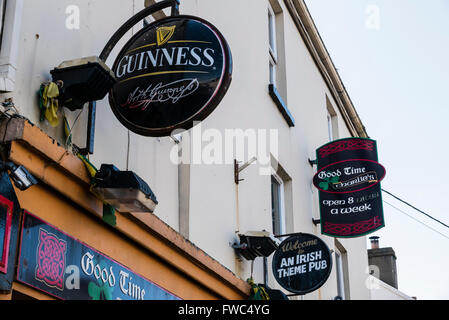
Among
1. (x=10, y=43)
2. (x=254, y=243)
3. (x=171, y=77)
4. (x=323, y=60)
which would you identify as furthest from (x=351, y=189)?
(x=10, y=43)

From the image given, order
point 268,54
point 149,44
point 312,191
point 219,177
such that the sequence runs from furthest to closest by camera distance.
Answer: point 312,191
point 268,54
point 219,177
point 149,44

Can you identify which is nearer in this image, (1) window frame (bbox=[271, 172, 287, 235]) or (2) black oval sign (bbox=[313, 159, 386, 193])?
(1) window frame (bbox=[271, 172, 287, 235])

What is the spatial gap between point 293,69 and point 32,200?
322 inches

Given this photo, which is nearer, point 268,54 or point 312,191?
point 268,54

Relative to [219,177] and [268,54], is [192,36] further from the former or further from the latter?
[268,54]

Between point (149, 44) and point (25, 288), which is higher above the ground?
point (149, 44)

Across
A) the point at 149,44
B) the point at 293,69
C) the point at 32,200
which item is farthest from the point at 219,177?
the point at 293,69

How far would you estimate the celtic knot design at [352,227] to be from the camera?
11547 mm

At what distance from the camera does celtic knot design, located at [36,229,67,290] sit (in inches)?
208

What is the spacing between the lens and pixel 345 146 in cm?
1239

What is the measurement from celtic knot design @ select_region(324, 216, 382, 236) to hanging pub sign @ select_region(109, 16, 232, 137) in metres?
6.07

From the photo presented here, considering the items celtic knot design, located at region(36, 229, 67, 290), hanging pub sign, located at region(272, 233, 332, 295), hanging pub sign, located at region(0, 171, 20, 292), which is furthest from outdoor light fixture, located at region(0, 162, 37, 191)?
hanging pub sign, located at region(272, 233, 332, 295)

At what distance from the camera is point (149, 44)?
6.37 m

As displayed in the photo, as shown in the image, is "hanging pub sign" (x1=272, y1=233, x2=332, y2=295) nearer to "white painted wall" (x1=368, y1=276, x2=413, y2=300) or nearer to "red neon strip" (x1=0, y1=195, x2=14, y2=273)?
"red neon strip" (x1=0, y1=195, x2=14, y2=273)
